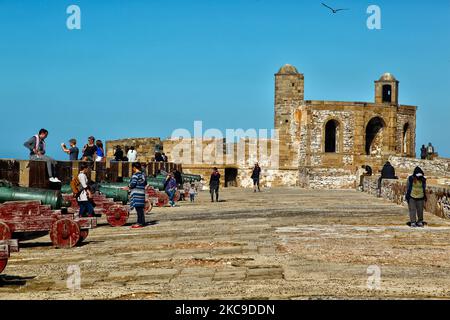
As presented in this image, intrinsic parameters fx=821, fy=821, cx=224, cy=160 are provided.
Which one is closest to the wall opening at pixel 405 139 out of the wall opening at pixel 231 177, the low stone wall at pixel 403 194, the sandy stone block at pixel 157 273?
the wall opening at pixel 231 177

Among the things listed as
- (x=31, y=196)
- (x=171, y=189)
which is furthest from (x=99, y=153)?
(x=31, y=196)

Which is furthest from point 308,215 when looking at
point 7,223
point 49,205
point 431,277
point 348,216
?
point 431,277

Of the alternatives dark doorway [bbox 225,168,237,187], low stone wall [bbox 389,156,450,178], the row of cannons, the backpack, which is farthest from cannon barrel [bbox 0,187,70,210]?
dark doorway [bbox 225,168,237,187]

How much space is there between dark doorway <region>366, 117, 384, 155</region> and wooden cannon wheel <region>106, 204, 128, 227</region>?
33414 mm

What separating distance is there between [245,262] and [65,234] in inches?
130

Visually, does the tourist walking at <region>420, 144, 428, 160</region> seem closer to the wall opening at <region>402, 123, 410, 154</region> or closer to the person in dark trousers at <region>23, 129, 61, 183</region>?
the wall opening at <region>402, 123, 410, 154</region>

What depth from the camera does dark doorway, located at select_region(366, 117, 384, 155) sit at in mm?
46500

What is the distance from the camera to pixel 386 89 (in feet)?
163

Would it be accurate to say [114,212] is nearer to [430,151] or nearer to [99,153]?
[99,153]

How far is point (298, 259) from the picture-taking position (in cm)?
909

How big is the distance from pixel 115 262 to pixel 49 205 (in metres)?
2.65

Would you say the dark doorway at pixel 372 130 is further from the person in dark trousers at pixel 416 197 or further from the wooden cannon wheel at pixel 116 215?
the wooden cannon wheel at pixel 116 215
